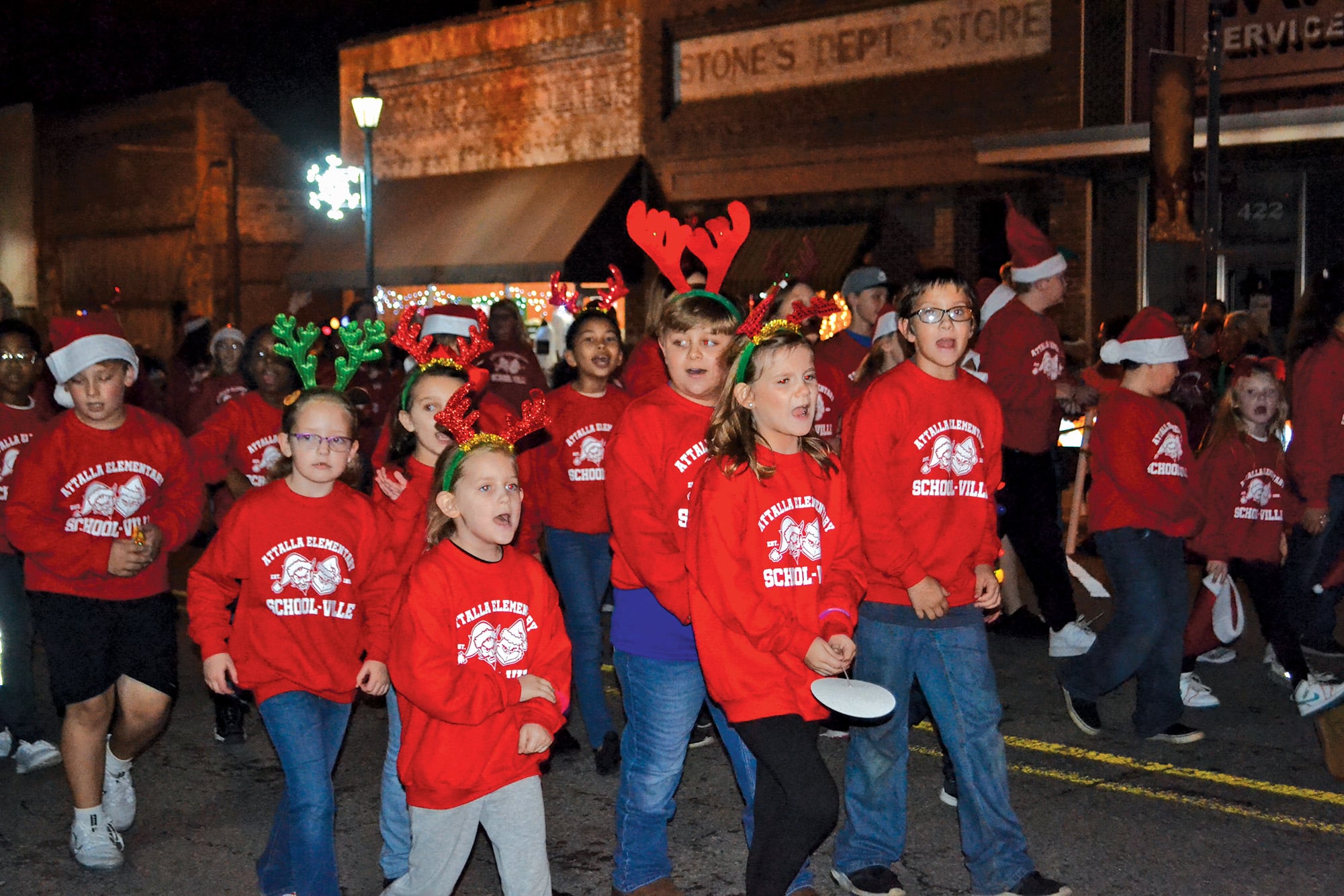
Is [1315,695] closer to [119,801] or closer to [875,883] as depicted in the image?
[875,883]

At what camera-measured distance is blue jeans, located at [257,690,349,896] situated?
175 inches

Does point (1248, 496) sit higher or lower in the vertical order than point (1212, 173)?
lower

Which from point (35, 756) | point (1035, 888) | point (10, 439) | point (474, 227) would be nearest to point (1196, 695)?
point (1035, 888)

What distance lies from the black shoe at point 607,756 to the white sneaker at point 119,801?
192 cm

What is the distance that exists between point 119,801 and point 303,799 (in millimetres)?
1722

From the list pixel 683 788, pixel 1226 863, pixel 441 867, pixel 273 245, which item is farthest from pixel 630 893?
pixel 273 245

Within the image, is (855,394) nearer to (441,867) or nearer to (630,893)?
(630,893)

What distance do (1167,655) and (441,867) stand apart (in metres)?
3.63

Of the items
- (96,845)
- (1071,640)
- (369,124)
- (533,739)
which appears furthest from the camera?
(369,124)

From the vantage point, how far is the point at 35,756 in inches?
262

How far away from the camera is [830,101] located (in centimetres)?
1969

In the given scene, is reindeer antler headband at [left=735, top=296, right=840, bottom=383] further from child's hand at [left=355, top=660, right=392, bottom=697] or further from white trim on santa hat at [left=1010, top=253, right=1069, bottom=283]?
white trim on santa hat at [left=1010, top=253, right=1069, bottom=283]

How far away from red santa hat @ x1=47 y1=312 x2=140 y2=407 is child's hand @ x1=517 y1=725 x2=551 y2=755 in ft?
8.59

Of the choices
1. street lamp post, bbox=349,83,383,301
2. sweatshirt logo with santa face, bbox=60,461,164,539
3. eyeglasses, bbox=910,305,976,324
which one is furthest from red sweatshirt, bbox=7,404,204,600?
street lamp post, bbox=349,83,383,301
